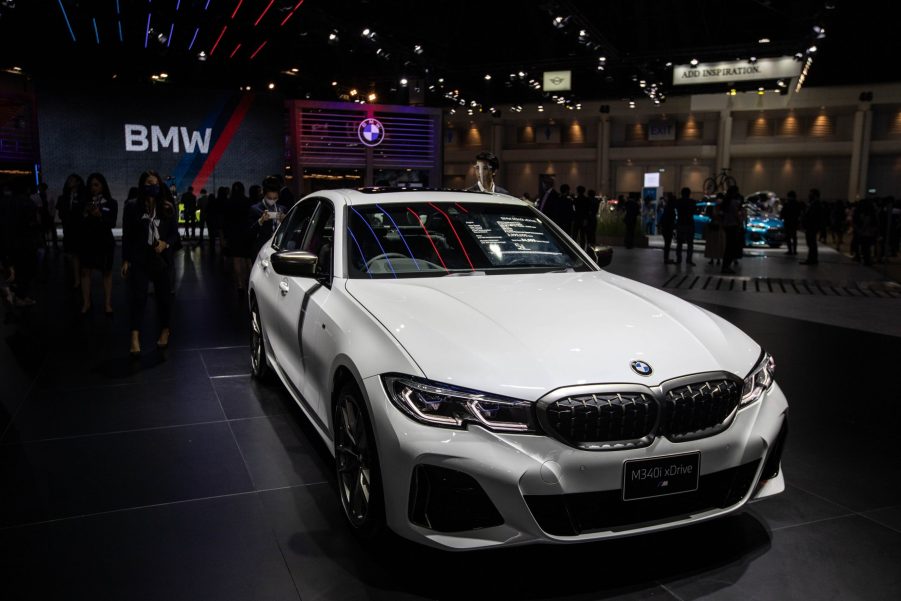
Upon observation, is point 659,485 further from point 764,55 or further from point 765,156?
point 765,156

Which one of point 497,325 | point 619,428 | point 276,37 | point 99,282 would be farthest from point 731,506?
point 276,37

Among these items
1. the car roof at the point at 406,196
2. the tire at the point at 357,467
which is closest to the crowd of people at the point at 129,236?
the car roof at the point at 406,196

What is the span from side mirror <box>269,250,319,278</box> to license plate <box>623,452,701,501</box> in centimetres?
192

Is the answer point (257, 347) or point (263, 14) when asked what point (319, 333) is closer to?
point (257, 347)

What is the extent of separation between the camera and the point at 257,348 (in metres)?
5.55

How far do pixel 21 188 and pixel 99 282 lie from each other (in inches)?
131

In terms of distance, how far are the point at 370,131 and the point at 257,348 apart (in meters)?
17.4

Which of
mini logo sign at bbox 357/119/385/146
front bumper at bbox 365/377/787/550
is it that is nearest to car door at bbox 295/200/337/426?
front bumper at bbox 365/377/787/550

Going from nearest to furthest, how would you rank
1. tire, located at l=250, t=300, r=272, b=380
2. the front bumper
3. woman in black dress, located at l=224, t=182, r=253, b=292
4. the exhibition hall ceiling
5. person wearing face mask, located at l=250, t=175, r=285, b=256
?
the front bumper
tire, located at l=250, t=300, r=272, b=380
person wearing face mask, located at l=250, t=175, r=285, b=256
woman in black dress, located at l=224, t=182, r=253, b=292
the exhibition hall ceiling

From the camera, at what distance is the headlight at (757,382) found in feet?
9.23

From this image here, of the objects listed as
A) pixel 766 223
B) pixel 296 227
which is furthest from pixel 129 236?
pixel 766 223

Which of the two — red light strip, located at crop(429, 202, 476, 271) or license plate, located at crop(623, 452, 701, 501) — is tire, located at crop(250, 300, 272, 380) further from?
license plate, located at crop(623, 452, 701, 501)

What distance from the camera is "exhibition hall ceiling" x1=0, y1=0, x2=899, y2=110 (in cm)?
1869

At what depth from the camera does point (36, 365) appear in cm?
628
